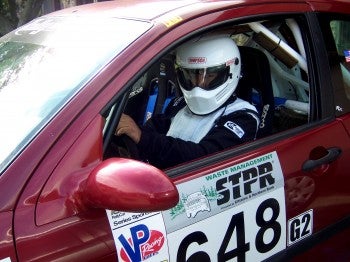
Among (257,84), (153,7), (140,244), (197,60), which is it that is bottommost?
(140,244)

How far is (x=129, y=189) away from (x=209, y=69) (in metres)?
1.10

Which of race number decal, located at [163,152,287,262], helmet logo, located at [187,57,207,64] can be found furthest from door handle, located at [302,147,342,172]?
helmet logo, located at [187,57,207,64]

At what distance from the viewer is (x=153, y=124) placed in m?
2.66

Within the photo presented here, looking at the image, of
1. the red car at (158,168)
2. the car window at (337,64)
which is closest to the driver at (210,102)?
the red car at (158,168)

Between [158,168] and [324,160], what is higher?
[158,168]

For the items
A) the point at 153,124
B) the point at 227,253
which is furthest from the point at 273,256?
the point at 153,124

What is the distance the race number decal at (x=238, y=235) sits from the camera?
1.74 metres

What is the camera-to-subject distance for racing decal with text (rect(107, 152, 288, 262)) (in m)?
1.62

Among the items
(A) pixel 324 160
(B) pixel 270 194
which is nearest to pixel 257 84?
(A) pixel 324 160

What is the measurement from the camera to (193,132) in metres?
2.43

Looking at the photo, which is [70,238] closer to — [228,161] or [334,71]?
[228,161]

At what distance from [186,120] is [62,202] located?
1112 mm

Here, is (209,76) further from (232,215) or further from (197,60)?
(232,215)

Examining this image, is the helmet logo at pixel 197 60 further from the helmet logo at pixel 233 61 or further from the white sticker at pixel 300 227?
the white sticker at pixel 300 227
